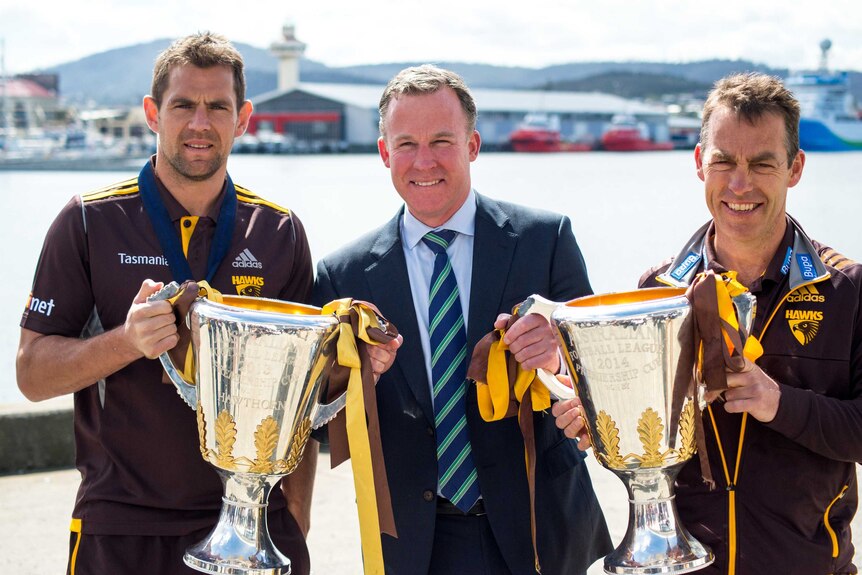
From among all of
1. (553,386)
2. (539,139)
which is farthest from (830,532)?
(539,139)

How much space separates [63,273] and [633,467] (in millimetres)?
1511

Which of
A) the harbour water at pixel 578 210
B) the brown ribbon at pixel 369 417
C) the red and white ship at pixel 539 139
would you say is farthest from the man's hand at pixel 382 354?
the red and white ship at pixel 539 139

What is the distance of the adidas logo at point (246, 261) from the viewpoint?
9.74 ft

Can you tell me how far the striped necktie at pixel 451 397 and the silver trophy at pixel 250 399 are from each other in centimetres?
39

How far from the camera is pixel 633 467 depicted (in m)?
2.54

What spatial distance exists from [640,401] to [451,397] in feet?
1.96

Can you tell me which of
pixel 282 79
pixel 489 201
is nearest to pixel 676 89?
pixel 282 79

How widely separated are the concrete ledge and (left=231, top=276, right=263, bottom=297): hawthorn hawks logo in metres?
3.47

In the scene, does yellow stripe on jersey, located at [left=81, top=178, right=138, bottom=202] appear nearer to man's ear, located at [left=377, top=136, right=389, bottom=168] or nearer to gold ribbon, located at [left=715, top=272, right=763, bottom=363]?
man's ear, located at [left=377, top=136, right=389, bottom=168]

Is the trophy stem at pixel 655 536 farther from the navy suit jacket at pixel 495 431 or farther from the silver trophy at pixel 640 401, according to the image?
the navy suit jacket at pixel 495 431

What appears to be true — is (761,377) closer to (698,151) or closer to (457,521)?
(698,151)

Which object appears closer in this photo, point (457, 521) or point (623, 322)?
point (623, 322)

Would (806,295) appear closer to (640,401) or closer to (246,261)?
(640,401)

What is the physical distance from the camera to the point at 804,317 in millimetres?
2600
